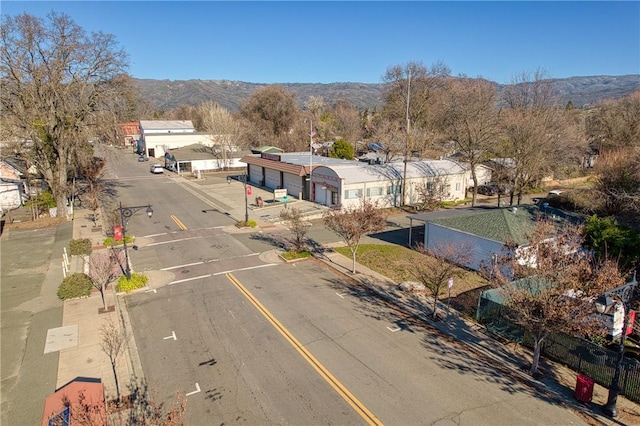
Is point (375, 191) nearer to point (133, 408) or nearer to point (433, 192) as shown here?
point (433, 192)

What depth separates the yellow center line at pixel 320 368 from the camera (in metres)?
11.0

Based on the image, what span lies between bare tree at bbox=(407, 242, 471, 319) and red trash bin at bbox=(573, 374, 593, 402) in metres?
5.91

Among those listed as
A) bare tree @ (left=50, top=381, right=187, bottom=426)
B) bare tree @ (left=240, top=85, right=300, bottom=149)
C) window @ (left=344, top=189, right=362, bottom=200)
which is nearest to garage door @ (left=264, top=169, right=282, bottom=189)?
window @ (left=344, top=189, right=362, bottom=200)

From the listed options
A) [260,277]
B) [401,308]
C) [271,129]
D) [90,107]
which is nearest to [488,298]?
[401,308]

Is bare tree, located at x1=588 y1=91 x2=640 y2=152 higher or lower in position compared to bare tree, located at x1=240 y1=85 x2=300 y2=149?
lower

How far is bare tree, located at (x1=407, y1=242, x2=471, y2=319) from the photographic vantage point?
1711cm

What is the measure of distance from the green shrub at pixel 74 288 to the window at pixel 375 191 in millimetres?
25572

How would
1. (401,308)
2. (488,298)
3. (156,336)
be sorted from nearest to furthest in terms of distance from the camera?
(156,336)
(488,298)
(401,308)

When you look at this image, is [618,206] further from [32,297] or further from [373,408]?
[32,297]

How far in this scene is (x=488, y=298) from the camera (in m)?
16.4

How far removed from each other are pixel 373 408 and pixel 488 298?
26.2 feet

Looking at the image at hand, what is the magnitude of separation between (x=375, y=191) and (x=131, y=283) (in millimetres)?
24818

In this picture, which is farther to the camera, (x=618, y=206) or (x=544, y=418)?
(x=618, y=206)

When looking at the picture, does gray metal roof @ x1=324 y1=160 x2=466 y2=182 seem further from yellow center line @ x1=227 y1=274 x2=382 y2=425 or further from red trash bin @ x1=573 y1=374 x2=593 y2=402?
red trash bin @ x1=573 y1=374 x2=593 y2=402
